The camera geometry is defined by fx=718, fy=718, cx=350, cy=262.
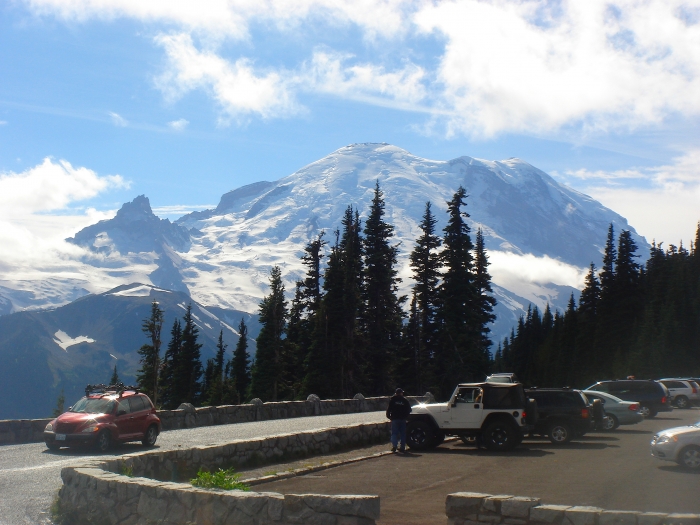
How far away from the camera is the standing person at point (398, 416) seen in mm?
20109

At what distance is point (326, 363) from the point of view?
193ft

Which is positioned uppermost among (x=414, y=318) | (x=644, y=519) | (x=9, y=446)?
(x=414, y=318)

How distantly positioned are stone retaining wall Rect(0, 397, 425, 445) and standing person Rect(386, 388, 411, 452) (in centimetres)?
1112

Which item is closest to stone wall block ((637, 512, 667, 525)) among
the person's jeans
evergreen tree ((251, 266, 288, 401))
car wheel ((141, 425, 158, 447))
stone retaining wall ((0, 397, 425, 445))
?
the person's jeans

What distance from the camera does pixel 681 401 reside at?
43.6m

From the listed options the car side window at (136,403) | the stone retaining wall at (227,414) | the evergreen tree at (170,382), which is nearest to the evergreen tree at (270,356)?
the evergreen tree at (170,382)

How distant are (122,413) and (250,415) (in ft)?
40.4

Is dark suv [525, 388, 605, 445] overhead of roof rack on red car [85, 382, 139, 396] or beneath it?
beneath

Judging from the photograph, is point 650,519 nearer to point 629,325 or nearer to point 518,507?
point 518,507

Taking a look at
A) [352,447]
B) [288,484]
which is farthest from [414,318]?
[288,484]

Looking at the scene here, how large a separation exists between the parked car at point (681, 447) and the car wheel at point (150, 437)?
14.1 m

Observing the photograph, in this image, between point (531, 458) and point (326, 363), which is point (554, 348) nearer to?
point (326, 363)

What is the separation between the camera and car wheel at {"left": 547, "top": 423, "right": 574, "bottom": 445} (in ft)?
74.9

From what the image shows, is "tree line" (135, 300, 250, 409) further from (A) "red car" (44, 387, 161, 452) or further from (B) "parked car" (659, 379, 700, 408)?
(A) "red car" (44, 387, 161, 452)
